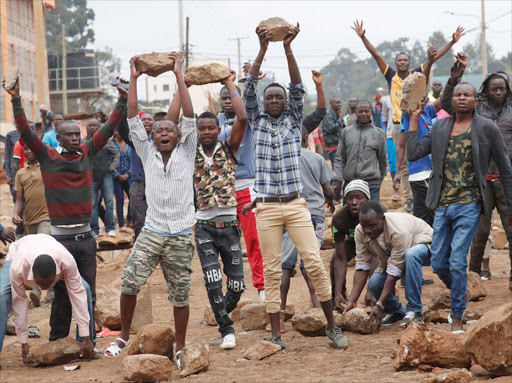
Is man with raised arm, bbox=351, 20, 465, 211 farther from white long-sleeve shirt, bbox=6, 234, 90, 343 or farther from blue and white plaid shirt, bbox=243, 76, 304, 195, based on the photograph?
white long-sleeve shirt, bbox=6, 234, 90, 343

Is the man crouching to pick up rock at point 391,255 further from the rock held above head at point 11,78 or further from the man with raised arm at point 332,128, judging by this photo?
the man with raised arm at point 332,128

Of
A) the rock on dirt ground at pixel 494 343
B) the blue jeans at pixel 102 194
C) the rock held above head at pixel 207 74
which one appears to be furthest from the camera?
the blue jeans at pixel 102 194

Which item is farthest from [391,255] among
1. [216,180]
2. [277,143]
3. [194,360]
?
[194,360]

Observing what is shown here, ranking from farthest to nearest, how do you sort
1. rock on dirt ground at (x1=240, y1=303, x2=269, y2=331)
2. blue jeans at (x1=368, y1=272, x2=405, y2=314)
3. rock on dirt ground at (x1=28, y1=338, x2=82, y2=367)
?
rock on dirt ground at (x1=240, y1=303, x2=269, y2=331) → blue jeans at (x1=368, y1=272, x2=405, y2=314) → rock on dirt ground at (x1=28, y1=338, x2=82, y2=367)

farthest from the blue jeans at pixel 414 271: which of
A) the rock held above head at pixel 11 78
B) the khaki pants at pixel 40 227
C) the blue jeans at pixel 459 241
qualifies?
the khaki pants at pixel 40 227

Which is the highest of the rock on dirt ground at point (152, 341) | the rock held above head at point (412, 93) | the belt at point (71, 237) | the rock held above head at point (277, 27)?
the rock held above head at point (277, 27)

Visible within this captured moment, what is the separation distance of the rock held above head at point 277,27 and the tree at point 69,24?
58.8 m

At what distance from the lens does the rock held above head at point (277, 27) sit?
19.9 ft

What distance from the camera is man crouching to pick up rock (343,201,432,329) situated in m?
6.82

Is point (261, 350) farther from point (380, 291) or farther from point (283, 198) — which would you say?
point (380, 291)

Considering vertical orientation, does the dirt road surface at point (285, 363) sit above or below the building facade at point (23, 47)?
below

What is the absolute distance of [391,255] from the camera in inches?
274

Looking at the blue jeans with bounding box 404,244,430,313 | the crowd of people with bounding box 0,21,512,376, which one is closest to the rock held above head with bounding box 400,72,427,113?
the crowd of people with bounding box 0,21,512,376

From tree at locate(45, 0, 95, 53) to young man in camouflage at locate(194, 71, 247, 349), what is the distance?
2295 inches
